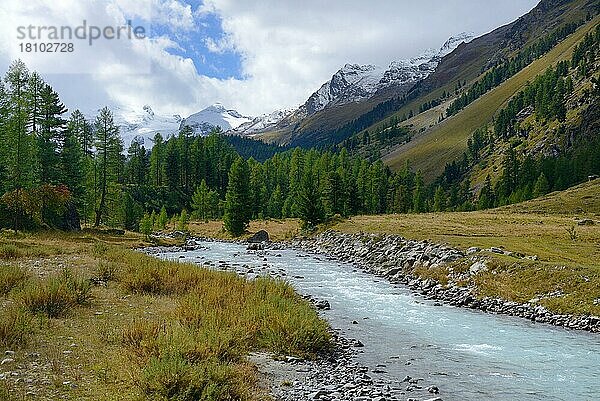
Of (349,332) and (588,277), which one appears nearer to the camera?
(349,332)

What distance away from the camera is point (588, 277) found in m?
23.2

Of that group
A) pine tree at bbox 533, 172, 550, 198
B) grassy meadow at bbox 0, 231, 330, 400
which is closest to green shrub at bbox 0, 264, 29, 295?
grassy meadow at bbox 0, 231, 330, 400

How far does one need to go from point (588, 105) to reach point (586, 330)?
155 m

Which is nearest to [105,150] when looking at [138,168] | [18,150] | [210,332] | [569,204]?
[18,150]

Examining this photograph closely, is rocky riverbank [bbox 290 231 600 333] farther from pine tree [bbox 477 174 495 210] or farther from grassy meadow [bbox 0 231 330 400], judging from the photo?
pine tree [bbox 477 174 495 210]

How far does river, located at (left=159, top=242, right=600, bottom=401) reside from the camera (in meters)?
12.9

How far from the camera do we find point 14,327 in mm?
11781

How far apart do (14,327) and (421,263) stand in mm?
28207

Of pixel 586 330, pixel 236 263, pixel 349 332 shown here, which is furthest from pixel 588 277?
pixel 236 263

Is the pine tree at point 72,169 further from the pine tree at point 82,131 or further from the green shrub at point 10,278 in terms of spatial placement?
the green shrub at point 10,278

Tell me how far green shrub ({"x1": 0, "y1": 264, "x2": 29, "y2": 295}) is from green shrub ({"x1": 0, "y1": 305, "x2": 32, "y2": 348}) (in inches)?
175

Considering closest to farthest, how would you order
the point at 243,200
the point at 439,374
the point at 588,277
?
the point at 439,374, the point at 588,277, the point at 243,200

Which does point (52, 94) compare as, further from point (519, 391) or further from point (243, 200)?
point (519, 391)

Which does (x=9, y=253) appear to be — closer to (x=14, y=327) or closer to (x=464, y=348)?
(x=14, y=327)
